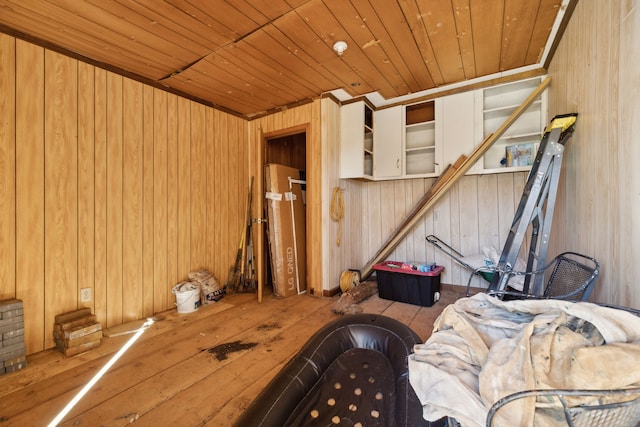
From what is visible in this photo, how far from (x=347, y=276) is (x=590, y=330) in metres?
2.73

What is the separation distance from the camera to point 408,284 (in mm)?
2988

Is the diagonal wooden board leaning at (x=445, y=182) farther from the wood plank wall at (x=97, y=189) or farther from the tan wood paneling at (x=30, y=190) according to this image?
the tan wood paneling at (x=30, y=190)

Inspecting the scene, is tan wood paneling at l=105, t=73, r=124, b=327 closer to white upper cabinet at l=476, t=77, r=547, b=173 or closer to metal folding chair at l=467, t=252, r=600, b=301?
metal folding chair at l=467, t=252, r=600, b=301

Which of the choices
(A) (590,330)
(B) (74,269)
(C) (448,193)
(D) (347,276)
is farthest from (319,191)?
(A) (590,330)

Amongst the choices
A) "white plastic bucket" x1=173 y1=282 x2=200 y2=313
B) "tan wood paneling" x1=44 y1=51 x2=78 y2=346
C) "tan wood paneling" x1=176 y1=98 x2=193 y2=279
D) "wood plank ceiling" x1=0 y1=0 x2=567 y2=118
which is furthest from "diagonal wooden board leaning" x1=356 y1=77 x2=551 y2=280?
"tan wood paneling" x1=44 y1=51 x2=78 y2=346

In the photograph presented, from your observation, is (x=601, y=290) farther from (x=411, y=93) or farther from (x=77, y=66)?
(x=77, y=66)

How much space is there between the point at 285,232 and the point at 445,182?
80.3 inches

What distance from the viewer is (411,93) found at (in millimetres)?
3430

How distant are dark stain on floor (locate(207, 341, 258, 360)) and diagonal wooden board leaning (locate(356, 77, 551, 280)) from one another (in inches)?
72.7

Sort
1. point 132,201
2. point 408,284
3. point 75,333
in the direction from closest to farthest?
point 75,333, point 132,201, point 408,284

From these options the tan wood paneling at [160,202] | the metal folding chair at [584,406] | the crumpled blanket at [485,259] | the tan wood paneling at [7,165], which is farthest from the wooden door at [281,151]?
the metal folding chair at [584,406]

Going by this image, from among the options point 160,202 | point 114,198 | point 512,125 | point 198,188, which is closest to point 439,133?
point 512,125

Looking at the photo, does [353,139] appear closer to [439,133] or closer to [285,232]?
[439,133]

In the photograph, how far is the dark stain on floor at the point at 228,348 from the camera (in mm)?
2047
